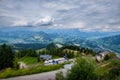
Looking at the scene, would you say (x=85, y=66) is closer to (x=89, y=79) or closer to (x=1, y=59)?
(x=89, y=79)

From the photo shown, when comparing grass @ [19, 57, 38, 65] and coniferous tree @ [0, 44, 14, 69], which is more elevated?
coniferous tree @ [0, 44, 14, 69]

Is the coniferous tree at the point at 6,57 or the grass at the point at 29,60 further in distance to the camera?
the grass at the point at 29,60

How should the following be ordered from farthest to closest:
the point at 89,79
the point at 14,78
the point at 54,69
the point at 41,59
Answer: the point at 41,59, the point at 54,69, the point at 14,78, the point at 89,79

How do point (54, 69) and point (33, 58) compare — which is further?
point (33, 58)

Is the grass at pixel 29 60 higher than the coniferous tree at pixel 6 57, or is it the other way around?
the coniferous tree at pixel 6 57

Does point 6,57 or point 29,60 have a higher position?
point 6,57

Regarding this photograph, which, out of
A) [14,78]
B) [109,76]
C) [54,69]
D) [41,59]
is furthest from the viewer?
[41,59]

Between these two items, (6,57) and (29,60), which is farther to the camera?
(29,60)

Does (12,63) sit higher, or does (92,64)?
(92,64)

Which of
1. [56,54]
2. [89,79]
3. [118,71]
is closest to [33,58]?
[56,54]

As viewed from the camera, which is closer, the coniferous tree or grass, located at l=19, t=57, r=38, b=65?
the coniferous tree
